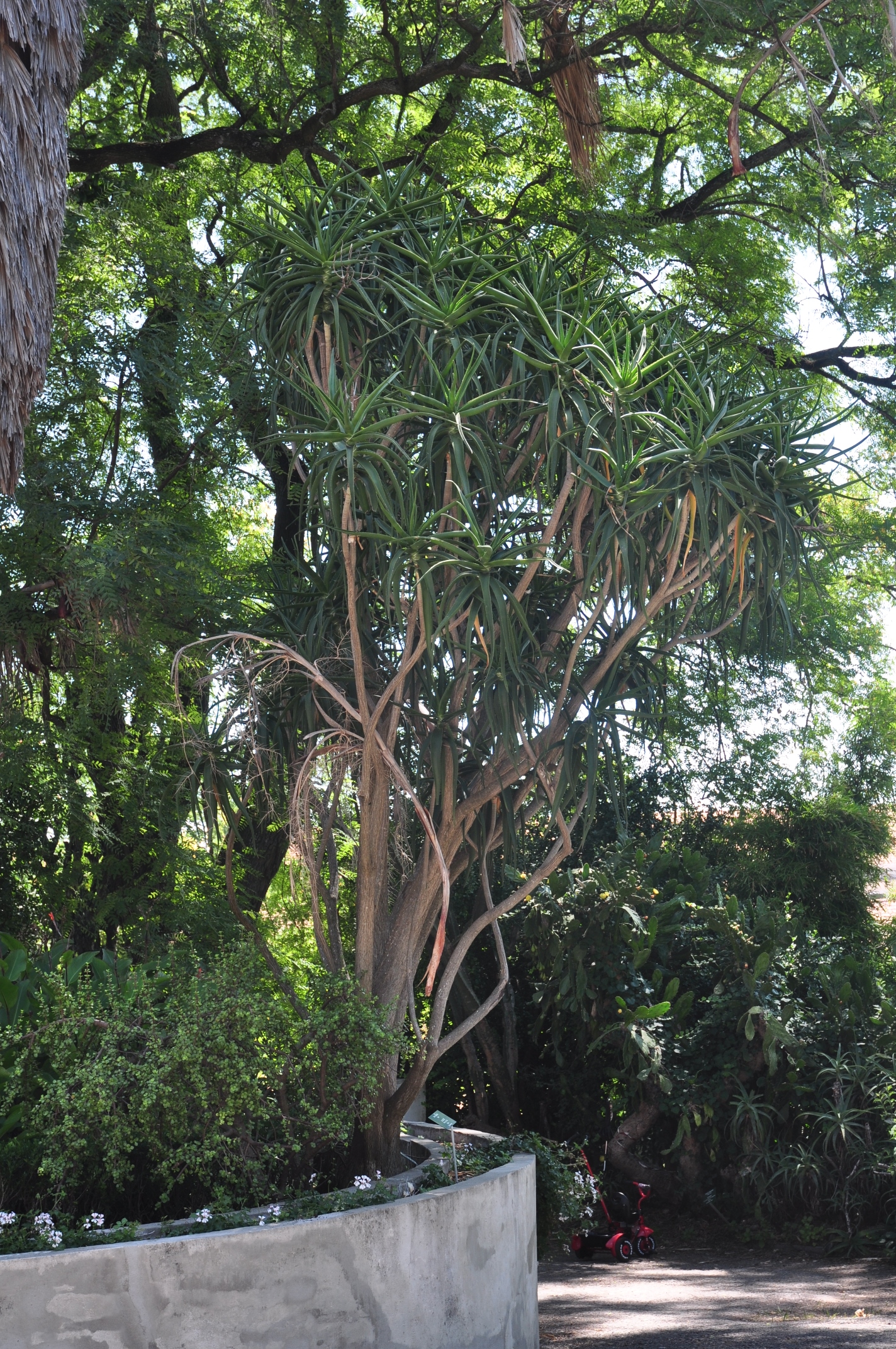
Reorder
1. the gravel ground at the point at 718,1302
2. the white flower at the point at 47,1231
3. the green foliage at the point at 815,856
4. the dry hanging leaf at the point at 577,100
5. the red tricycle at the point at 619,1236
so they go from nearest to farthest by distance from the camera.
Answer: the white flower at the point at 47,1231
the gravel ground at the point at 718,1302
the dry hanging leaf at the point at 577,100
the red tricycle at the point at 619,1236
the green foliage at the point at 815,856

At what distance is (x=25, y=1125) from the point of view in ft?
13.4

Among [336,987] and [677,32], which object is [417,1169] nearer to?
[336,987]

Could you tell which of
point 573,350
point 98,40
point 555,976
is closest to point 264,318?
point 573,350

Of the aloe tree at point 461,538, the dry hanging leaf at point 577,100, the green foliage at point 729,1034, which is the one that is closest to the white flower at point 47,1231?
the aloe tree at point 461,538

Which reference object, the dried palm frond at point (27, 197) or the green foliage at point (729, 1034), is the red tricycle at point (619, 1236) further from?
the dried palm frond at point (27, 197)

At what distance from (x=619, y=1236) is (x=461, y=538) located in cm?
481

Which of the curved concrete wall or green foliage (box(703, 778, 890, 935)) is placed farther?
green foliage (box(703, 778, 890, 935))

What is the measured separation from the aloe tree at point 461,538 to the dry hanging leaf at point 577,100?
1.10 m

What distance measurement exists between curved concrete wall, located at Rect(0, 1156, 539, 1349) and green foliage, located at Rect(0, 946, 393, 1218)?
441mm

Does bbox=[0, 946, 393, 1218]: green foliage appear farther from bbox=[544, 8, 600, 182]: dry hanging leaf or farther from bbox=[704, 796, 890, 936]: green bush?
bbox=[704, 796, 890, 936]: green bush

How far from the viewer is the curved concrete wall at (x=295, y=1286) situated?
3.34m

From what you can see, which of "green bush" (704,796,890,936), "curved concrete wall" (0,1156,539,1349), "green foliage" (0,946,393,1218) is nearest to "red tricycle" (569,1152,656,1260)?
"green bush" (704,796,890,936)

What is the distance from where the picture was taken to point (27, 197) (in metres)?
4.39

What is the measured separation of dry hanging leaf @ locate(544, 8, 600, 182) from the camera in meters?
6.16
